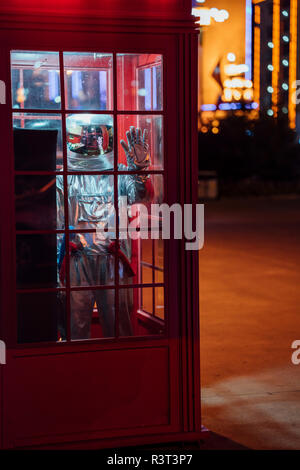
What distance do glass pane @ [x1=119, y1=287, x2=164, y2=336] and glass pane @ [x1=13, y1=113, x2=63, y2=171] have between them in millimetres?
881

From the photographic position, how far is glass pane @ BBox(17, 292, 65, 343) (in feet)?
12.4

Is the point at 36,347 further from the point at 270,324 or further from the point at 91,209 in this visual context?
the point at 270,324

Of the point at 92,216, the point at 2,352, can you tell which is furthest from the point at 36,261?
the point at 2,352

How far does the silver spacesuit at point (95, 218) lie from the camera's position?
3.91 m

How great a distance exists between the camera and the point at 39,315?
3807mm

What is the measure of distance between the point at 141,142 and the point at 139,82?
0.38 m

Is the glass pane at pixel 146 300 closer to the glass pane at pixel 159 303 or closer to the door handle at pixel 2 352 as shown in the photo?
the glass pane at pixel 159 303

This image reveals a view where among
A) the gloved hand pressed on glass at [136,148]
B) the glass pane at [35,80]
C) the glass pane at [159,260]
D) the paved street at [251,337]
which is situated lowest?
the paved street at [251,337]

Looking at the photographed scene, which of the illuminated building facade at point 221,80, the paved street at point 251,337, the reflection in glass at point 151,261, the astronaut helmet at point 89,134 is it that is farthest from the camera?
the illuminated building facade at point 221,80

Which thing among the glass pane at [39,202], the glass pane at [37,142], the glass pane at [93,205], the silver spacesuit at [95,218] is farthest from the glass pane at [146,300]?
the glass pane at [37,142]

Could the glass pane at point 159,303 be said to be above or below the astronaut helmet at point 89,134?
below

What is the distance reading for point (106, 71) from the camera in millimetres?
3955
